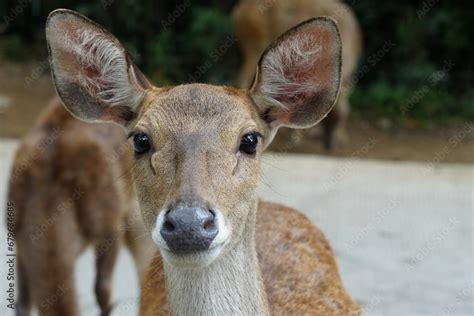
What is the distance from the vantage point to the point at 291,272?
4.21 m

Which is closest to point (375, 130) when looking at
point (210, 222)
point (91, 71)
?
point (91, 71)

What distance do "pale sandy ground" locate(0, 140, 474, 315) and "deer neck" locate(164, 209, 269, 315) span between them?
2184 millimetres

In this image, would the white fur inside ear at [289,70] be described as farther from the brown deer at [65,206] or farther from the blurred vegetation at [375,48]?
the blurred vegetation at [375,48]

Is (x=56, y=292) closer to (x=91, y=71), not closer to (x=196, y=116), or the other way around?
(x=91, y=71)

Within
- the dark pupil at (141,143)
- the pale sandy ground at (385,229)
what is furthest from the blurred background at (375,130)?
the dark pupil at (141,143)

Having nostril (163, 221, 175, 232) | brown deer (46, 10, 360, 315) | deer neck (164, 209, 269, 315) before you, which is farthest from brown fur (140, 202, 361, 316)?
nostril (163, 221, 175, 232)

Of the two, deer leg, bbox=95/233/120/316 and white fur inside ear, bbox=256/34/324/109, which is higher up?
white fur inside ear, bbox=256/34/324/109

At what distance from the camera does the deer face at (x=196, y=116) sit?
3102mm

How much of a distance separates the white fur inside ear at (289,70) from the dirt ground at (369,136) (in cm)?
672

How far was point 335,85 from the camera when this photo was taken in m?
3.69

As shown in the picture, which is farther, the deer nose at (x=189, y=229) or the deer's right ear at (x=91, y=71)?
the deer's right ear at (x=91, y=71)

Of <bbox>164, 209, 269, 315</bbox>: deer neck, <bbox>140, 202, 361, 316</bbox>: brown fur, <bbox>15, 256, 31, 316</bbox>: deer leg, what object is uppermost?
<bbox>164, 209, 269, 315</bbox>: deer neck

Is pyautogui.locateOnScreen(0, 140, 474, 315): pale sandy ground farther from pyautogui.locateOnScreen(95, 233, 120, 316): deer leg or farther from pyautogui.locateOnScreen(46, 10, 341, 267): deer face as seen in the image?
pyautogui.locateOnScreen(46, 10, 341, 267): deer face

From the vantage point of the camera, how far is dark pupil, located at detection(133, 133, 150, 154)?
11.1ft
